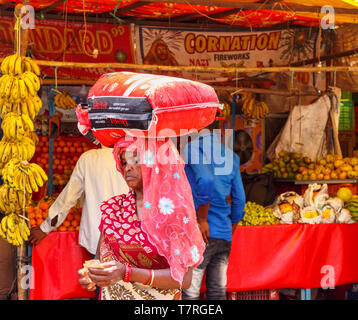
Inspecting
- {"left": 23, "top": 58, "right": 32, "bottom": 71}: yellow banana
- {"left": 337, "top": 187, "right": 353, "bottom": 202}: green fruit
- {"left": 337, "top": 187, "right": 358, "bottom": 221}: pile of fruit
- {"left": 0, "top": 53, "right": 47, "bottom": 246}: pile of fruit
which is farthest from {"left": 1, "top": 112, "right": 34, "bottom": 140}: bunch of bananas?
{"left": 337, "top": 187, "right": 353, "bottom": 202}: green fruit

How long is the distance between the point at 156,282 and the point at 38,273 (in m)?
3.04

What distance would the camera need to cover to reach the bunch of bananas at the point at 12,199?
477 centimetres

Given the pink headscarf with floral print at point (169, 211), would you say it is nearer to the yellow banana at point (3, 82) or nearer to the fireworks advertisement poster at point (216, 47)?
the yellow banana at point (3, 82)

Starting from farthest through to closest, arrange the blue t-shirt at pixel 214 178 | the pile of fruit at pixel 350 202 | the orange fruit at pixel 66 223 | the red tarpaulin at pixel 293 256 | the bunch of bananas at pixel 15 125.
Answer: the pile of fruit at pixel 350 202 < the red tarpaulin at pixel 293 256 < the orange fruit at pixel 66 223 < the bunch of bananas at pixel 15 125 < the blue t-shirt at pixel 214 178

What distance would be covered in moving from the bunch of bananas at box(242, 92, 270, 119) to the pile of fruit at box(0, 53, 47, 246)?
3.77 m

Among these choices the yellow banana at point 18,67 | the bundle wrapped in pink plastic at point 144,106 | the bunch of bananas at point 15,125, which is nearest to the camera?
the bundle wrapped in pink plastic at point 144,106

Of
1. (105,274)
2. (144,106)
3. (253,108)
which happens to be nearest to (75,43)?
(253,108)

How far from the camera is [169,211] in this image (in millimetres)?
2594

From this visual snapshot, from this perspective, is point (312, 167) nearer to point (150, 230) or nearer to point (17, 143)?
point (17, 143)

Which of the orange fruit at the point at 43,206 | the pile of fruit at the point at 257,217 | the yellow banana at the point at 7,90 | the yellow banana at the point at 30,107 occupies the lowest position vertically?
the pile of fruit at the point at 257,217

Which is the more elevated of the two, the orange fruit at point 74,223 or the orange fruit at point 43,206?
the orange fruit at point 43,206

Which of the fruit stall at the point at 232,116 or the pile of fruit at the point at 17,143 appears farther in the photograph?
the fruit stall at the point at 232,116

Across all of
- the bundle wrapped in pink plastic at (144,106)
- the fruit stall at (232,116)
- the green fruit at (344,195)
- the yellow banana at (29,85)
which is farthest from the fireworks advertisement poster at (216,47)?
the bundle wrapped in pink plastic at (144,106)

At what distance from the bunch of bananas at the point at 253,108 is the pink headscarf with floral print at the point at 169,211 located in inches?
216
